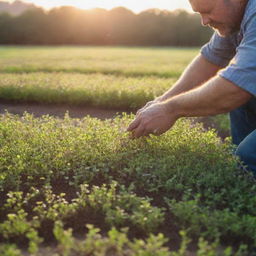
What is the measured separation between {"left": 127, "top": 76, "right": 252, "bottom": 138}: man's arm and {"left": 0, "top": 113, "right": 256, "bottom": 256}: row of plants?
0.59ft

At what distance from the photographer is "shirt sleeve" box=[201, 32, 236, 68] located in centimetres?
480

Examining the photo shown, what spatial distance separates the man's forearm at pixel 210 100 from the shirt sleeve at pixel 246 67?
0.07 metres

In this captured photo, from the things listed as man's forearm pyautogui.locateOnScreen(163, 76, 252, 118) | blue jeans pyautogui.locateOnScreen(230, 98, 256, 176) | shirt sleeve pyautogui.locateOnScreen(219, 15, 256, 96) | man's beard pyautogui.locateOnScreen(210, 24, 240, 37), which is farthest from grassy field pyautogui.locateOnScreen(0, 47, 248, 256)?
man's beard pyautogui.locateOnScreen(210, 24, 240, 37)

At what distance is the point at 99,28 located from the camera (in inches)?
1861

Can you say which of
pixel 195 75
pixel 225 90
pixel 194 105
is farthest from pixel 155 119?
pixel 195 75

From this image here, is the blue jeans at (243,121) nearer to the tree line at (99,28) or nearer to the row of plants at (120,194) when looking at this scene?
the row of plants at (120,194)

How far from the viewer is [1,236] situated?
9.47ft

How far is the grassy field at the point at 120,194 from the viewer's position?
271 centimetres

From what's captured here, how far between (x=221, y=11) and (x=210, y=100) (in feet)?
2.68

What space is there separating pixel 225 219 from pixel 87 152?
159cm

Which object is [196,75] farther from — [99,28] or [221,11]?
[99,28]

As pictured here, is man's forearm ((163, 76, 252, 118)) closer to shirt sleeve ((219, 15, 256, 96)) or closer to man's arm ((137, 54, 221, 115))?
shirt sleeve ((219, 15, 256, 96))

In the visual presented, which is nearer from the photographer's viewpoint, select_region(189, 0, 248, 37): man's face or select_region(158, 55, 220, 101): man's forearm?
select_region(189, 0, 248, 37): man's face

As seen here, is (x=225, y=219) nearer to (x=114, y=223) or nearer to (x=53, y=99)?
(x=114, y=223)
